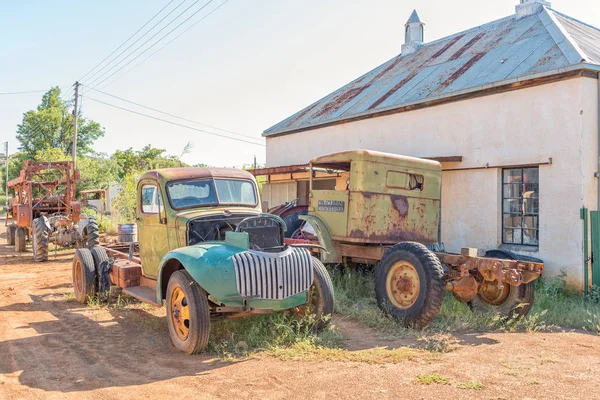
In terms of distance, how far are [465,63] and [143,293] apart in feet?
31.3

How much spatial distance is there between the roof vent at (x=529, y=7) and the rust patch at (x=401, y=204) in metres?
7.89

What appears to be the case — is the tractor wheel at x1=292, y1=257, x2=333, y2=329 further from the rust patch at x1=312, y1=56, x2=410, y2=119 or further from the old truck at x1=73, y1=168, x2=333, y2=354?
the rust patch at x1=312, y1=56, x2=410, y2=119

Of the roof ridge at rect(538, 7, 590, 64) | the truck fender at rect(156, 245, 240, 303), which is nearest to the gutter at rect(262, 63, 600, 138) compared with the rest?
the roof ridge at rect(538, 7, 590, 64)

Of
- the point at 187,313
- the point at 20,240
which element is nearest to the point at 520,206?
the point at 187,313

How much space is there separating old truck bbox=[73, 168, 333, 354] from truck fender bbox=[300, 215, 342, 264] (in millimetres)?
1670

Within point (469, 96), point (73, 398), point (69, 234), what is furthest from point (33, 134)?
point (73, 398)

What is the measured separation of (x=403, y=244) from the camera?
6.99 meters

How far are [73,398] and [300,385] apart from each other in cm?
194

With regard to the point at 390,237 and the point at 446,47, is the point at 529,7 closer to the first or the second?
the point at 446,47

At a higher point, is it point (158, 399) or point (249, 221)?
point (249, 221)

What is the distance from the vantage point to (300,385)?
4590 millimetres

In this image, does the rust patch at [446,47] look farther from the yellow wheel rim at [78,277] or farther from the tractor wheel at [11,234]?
the tractor wheel at [11,234]

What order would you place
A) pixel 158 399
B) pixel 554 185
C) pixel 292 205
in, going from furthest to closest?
1. pixel 292 205
2. pixel 554 185
3. pixel 158 399

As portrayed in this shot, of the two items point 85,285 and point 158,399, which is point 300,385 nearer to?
point 158,399
